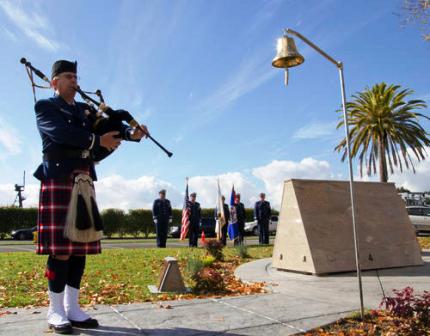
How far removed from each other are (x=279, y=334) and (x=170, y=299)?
1.82m

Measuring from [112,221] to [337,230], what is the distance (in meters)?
27.2

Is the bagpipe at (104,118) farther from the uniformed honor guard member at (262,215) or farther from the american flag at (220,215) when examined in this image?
the uniformed honor guard member at (262,215)

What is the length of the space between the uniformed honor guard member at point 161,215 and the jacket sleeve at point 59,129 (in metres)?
11.7

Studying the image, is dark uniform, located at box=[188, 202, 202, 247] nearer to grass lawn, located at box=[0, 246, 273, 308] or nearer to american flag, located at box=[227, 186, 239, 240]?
american flag, located at box=[227, 186, 239, 240]

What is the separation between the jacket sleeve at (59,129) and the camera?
340 centimetres

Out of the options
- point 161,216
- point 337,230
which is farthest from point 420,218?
point 337,230

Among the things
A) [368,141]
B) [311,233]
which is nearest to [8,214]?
[368,141]

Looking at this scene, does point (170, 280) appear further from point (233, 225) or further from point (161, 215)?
point (233, 225)

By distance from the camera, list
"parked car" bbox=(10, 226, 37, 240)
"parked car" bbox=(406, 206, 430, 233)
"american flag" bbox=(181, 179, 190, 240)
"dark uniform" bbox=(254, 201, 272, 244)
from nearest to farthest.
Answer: "american flag" bbox=(181, 179, 190, 240) → "dark uniform" bbox=(254, 201, 272, 244) → "parked car" bbox=(406, 206, 430, 233) → "parked car" bbox=(10, 226, 37, 240)

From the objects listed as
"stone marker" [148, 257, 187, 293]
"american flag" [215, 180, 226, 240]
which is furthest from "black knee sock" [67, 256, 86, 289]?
"american flag" [215, 180, 226, 240]

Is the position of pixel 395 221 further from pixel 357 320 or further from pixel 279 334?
pixel 279 334

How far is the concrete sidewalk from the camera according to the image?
3480 millimetres

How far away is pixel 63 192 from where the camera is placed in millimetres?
3479

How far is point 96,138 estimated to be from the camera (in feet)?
11.6
